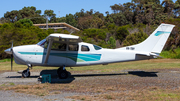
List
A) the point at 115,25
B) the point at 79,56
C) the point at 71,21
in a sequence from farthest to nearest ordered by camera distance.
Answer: the point at 71,21 → the point at 115,25 → the point at 79,56

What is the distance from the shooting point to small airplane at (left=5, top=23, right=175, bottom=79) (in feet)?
36.6

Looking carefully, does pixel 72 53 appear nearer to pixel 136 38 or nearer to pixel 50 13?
pixel 136 38

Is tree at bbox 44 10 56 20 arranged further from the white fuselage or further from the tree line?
the white fuselage

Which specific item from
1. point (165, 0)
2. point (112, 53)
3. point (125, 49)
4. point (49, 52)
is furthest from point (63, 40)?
point (165, 0)

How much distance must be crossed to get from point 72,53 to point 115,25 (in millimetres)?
65164

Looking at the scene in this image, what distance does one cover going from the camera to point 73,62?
1152 cm

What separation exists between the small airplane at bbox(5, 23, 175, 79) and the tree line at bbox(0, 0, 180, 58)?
877 inches

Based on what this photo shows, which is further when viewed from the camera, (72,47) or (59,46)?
(72,47)

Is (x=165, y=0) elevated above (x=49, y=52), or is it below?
above

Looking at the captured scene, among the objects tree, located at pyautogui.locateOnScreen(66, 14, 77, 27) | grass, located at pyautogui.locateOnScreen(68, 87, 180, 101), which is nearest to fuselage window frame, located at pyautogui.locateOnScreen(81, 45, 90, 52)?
grass, located at pyautogui.locateOnScreen(68, 87, 180, 101)

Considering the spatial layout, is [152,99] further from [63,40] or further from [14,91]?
[63,40]

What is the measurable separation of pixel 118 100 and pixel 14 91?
4311mm

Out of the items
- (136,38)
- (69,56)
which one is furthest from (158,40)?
(136,38)

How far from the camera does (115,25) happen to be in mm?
74812
